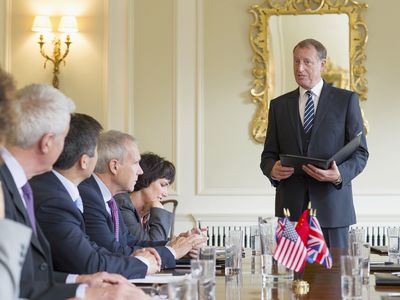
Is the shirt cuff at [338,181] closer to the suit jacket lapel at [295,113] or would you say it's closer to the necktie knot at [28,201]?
the suit jacket lapel at [295,113]

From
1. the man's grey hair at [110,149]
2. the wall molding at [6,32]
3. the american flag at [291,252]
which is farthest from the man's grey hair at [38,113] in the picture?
the wall molding at [6,32]

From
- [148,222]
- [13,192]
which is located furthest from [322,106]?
[13,192]

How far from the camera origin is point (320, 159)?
14.5 feet

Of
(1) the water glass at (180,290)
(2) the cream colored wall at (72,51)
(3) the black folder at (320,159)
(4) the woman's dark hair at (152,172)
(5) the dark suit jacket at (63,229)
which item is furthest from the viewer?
(2) the cream colored wall at (72,51)

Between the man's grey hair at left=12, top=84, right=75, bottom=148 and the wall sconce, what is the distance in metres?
4.58

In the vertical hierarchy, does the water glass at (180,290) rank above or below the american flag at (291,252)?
above

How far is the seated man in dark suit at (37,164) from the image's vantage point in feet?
7.57

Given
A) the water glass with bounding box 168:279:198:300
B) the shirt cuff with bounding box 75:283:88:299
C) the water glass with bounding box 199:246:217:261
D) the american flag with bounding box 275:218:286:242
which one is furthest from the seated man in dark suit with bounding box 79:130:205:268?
the water glass with bounding box 168:279:198:300

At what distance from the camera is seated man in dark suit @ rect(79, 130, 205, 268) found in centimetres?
338

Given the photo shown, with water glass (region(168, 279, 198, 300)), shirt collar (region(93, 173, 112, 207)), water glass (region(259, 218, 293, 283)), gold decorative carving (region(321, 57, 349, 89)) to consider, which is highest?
gold decorative carving (region(321, 57, 349, 89))

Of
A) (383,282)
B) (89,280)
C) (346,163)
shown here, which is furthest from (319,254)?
(346,163)

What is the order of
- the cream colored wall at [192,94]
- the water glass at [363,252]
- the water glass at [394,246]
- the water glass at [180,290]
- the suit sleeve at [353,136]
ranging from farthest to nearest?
the cream colored wall at [192,94], the suit sleeve at [353,136], the water glass at [394,246], the water glass at [363,252], the water glass at [180,290]

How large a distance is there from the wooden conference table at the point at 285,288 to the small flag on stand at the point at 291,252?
78 millimetres

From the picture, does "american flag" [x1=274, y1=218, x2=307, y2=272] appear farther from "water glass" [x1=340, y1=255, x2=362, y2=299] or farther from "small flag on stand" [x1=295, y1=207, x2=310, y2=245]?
"water glass" [x1=340, y1=255, x2=362, y2=299]
